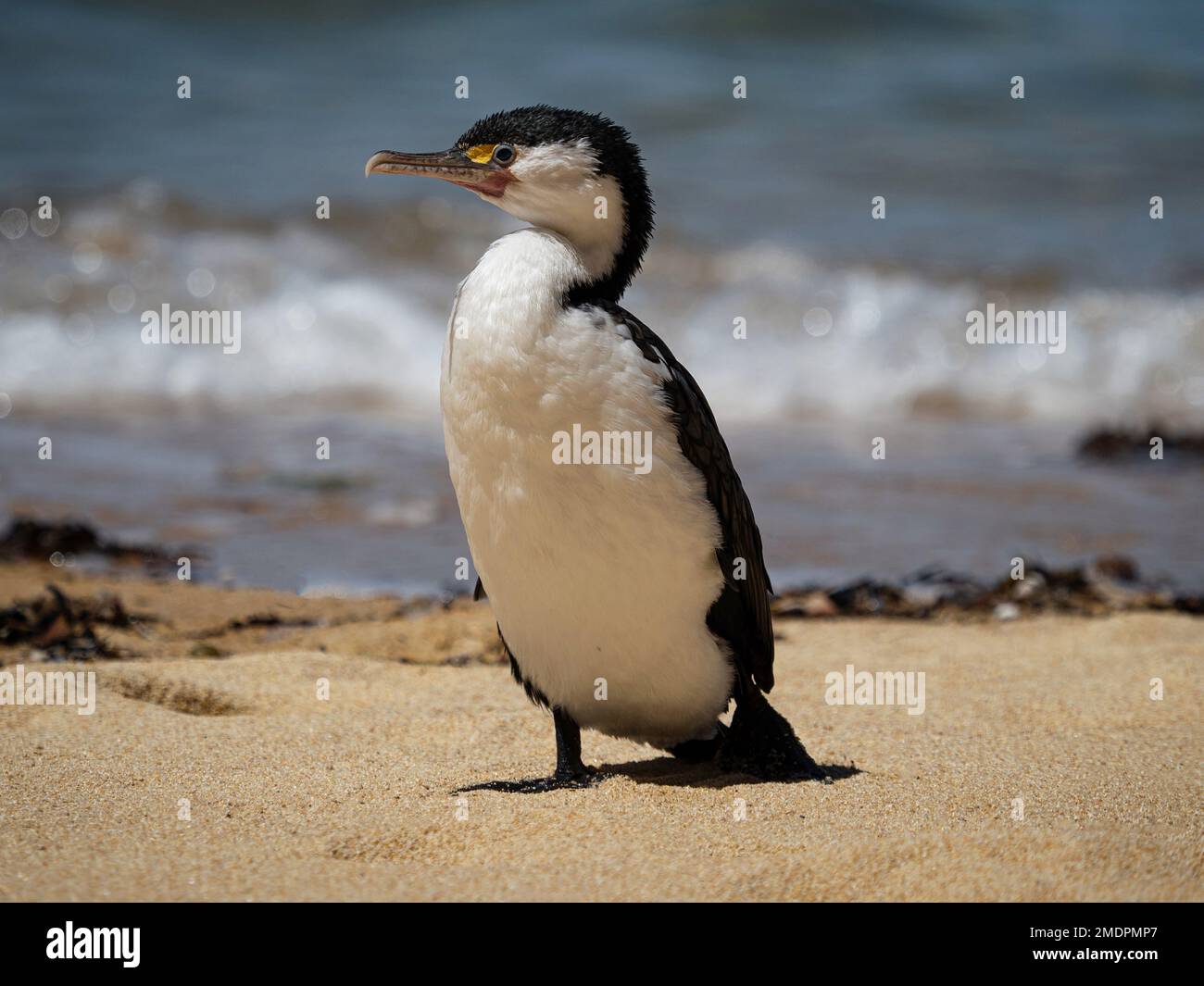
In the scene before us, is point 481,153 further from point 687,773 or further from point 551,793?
point 687,773

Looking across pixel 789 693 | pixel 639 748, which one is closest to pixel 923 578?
pixel 789 693

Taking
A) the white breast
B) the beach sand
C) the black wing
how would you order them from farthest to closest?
1. the black wing
2. the white breast
3. the beach sand

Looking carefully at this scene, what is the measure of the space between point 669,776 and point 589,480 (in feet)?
3.77

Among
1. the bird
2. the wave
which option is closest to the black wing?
the bird

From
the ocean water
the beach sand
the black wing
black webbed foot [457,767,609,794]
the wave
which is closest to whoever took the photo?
the beach sand

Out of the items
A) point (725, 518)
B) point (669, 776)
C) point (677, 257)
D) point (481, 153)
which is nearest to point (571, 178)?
point (481, 153)

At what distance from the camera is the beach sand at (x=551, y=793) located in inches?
140

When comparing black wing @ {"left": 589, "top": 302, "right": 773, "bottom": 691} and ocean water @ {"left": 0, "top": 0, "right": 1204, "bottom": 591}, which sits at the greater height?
ocean water @ {"left": 0, "top": 0, "right": 1204, "bottom": 591}

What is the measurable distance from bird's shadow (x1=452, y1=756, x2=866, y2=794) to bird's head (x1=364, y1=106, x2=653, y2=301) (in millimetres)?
1589

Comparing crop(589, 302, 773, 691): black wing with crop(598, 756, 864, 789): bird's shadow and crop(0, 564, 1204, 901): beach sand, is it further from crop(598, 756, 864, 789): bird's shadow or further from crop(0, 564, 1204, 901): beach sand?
crop(0, 564, 1204, 901): beach sand

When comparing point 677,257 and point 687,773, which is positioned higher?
point 677,257

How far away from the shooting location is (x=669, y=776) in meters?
4.65

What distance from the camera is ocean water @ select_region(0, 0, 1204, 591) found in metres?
9.52
